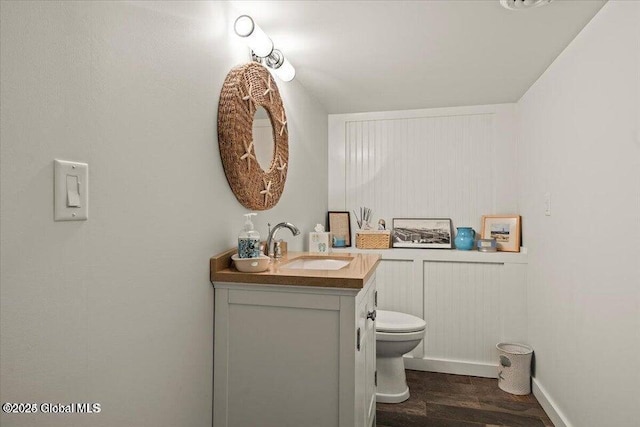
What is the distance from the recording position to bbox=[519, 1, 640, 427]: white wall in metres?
1.47

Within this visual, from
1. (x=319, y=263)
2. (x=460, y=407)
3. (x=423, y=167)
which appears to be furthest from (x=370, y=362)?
(x=423, y=167)

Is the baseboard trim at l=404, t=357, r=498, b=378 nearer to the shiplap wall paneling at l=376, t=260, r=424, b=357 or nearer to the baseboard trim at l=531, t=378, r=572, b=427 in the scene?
the shiplap wall paneling at l=376, t=260, r=424, b=357

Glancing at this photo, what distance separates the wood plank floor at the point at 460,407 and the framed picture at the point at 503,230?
100cm

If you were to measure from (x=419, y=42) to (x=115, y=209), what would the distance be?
1.72 metres

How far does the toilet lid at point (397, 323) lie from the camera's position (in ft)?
8.00

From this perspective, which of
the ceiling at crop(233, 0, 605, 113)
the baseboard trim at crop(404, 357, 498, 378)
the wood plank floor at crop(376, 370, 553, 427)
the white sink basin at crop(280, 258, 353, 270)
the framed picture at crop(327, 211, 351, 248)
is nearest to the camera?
the ceiling at crop(233, 0, 605, 113)

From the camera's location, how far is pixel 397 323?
2545 mm

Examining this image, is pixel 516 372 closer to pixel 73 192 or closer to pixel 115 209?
pixel 115 209

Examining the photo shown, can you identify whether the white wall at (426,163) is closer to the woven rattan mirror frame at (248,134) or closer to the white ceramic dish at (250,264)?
the woven rattan mirror frame at (248,134)

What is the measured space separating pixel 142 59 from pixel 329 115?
8.23 feet

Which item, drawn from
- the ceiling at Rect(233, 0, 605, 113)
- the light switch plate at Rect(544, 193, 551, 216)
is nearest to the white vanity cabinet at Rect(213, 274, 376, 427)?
the ceiling at Rect(233, 0, 605, 113)

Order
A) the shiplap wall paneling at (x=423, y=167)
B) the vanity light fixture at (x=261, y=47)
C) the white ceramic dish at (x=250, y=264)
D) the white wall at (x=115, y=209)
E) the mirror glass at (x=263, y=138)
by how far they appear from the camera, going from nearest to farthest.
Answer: the white wall at (x=115, y=209) < the white ceramic dish at (x=250, y=264) < the vanity light fixture at (x=261, y=47) < the mirror glass at (x=263, y=138) < the shiplap wall paneling at (x=423, y=167)

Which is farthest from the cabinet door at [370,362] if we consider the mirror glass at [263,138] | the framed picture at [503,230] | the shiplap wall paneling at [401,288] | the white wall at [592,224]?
the framed picture at [503,230]

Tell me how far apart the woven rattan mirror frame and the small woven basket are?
4.25ft
